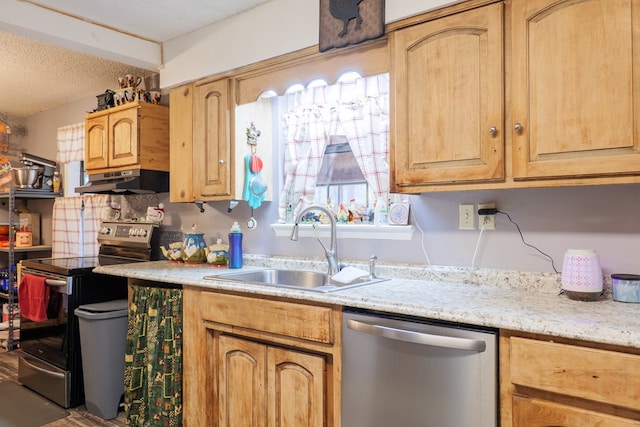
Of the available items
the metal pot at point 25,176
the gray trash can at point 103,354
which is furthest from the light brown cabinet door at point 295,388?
the metal pot at point 25,176

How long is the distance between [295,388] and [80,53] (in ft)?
9.22

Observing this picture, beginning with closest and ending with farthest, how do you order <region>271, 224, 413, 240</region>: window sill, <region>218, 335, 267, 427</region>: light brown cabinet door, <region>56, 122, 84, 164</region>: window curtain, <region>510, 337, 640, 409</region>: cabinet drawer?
<region>510, 337, 640, 409</region>: cabinet drawer → <region>218, 335, 267, 427</region>: light brown cabinet door → <region>271, 224, 413, 240</region>: window sill → <region>56, 122, 84, 164</region>: window curtain

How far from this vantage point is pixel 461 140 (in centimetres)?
175

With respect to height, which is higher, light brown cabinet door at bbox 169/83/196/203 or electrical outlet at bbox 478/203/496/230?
light brown cabinet door at bbox 169/83/196/203

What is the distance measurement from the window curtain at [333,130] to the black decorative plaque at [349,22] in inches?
13.0

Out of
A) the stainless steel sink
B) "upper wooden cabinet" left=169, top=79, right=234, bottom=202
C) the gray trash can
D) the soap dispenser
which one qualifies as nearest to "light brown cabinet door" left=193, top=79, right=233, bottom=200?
"upper wooden cabinet" left=169, top=79, right=234, bottom=202

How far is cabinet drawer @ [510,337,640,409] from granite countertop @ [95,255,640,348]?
4 cm

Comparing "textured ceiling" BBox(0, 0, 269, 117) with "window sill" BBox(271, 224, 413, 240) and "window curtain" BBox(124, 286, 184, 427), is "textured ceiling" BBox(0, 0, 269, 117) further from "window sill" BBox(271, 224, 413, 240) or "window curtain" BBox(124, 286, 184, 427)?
"window curtain" BBox(124, 286, 184, 427)

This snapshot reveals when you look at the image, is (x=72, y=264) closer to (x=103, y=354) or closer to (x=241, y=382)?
(x=103, y=354)

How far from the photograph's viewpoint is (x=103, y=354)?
8.57 feet

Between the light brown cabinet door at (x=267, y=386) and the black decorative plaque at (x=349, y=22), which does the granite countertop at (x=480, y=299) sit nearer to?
the light brown cabinet door at (x=267, y=386)

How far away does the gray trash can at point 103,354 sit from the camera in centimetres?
261

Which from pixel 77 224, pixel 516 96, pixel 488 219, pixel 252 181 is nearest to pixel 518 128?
pixel 516 96

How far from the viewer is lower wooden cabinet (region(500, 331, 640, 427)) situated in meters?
1.15
